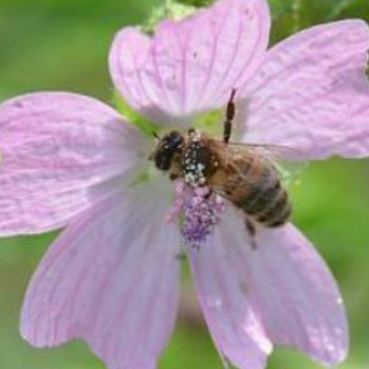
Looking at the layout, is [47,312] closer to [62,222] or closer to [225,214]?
[62,222]

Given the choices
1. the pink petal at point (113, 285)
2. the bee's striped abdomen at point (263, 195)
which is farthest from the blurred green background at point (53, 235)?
the bee's striped abdomen at point (263, 195)

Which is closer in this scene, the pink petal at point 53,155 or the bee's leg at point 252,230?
the pink petal at point 53,155

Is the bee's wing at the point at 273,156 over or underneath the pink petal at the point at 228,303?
→ over

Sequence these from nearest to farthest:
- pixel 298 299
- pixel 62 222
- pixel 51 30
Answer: pixel 62 222 → pixel 298 299 → pixel 51 30

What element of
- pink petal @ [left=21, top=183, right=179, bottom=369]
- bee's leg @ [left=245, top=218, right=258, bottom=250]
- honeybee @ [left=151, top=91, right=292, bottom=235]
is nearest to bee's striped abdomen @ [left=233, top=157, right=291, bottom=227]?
honeybee @ [left=151, top=91, right=292, bottom=235]

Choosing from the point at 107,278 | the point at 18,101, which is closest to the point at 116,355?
the point at 107,278

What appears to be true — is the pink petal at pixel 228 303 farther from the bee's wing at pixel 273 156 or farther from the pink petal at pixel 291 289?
the bee's wing at pixel 273 156
